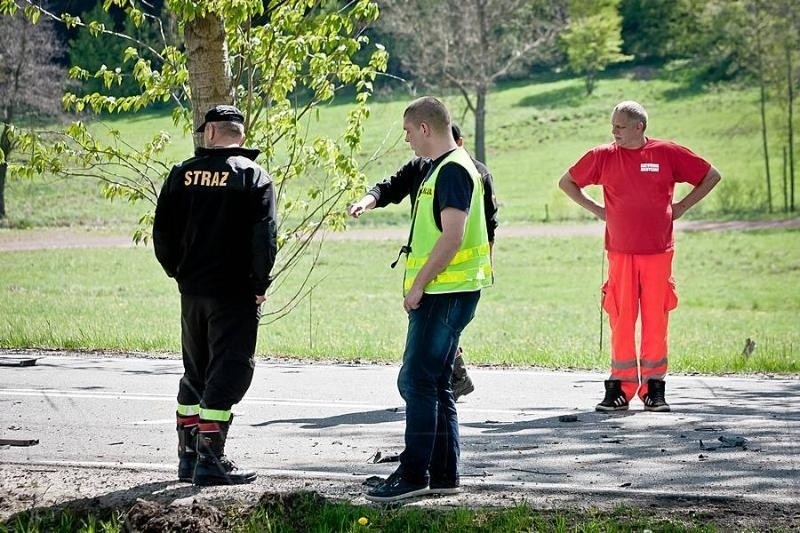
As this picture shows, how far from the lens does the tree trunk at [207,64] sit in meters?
11.2

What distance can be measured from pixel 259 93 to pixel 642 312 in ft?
15.5

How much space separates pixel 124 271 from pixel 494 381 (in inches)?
797

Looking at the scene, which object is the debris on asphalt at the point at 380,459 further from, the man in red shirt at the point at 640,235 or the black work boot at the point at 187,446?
the man in red shirt at the point at 640,235

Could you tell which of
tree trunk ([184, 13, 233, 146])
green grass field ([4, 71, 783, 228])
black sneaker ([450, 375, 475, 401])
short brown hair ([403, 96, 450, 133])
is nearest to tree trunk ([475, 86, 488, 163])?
green grass field ([4, 71, 783, 228])

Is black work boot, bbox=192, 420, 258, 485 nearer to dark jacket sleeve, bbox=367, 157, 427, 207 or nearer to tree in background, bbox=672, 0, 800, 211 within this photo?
dark jacket sleeve, bbox=367, 157, 427, 207

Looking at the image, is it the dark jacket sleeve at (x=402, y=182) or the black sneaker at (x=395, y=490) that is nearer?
the black sneaker at (x=395, y=490)

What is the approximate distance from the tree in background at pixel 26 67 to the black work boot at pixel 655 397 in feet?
71.7

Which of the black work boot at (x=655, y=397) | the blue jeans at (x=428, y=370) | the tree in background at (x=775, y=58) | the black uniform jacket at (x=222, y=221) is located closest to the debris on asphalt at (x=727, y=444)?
the black work boot at (x=655, y=397)

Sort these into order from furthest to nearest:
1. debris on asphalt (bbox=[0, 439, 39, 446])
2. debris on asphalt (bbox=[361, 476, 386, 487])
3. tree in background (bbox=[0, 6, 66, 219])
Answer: tree in background (bbox=[0, 6, 66, 219]) → debris on asphalt (bbox=[0, 439, 39, 446]) → debris on asphalt (bbox=[361, 476, 386, 487])

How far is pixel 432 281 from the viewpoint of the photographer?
6238mm

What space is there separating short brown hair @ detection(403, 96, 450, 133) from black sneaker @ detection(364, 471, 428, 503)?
1.71 meters

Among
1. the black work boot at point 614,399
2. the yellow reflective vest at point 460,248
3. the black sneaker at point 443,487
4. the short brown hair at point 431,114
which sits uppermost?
the short brown hair at point 431,114

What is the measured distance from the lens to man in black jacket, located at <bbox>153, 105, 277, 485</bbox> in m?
6.55

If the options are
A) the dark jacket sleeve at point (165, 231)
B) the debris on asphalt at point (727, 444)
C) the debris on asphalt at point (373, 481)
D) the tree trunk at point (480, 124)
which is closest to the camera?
the debris on asphalt at point (373, 481)
